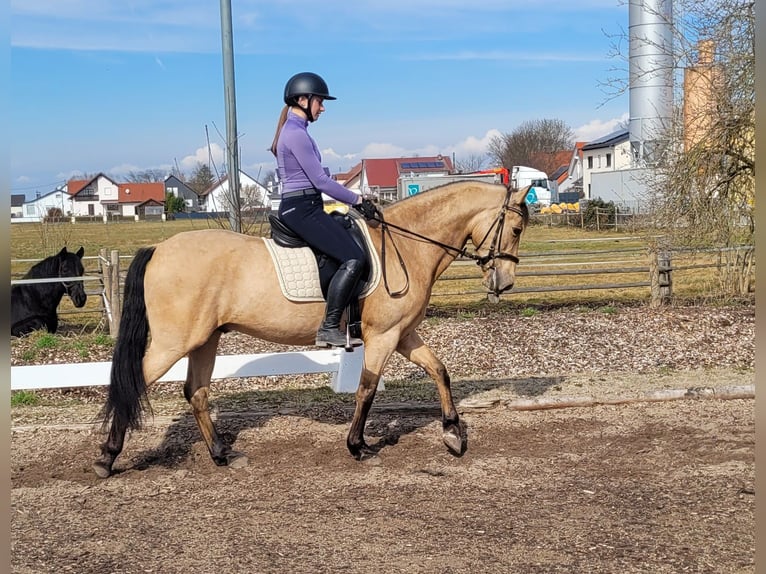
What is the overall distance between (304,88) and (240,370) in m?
3.41

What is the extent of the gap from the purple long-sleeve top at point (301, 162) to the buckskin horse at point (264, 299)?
1.83ft

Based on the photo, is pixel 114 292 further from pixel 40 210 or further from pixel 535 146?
pixel 535 146

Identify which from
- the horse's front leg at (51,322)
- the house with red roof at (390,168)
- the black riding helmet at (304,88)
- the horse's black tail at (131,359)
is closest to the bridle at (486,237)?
the black riding helmet at (304,88)

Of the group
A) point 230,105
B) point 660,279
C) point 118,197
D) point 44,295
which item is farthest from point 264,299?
point 118,197

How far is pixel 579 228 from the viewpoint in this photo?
38281 millimetres

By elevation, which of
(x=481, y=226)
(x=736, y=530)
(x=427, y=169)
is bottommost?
(x=736, y=530)

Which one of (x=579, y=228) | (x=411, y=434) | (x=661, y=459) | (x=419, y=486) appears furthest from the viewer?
(x=579, y=228)

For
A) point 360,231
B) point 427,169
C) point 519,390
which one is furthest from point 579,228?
point 360,231

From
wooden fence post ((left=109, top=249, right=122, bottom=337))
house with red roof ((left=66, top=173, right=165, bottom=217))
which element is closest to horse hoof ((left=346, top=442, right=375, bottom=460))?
wooden fence post ((left=109, top=249, right=122, bottom=337))

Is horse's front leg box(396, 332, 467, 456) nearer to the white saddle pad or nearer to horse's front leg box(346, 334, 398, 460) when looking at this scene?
horse's front leg box(346, 334, 398, 460)

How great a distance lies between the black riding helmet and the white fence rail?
10.2ft

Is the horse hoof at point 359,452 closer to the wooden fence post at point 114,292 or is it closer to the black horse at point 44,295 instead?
the wooden fence post at point 114,292

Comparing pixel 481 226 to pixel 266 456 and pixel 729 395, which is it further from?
pixel 729 395

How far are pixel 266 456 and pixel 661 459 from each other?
10.5 feet
